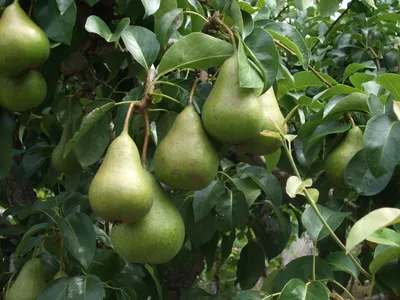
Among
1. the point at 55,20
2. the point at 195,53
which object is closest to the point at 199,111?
the point at 195,53

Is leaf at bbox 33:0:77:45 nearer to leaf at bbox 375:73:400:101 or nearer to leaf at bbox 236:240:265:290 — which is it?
leaf at bbox 375:73:400:101

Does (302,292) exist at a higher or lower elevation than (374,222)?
lower

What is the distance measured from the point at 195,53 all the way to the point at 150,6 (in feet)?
0.53

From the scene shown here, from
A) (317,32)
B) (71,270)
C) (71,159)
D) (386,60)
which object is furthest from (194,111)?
(317,32)

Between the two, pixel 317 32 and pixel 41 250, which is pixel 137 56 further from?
pixel 317 32

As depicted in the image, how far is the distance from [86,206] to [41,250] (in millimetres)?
290

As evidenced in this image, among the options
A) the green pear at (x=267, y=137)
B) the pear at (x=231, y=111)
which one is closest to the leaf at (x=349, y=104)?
the green pear at (x=267, y=137)

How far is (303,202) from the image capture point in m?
1.88

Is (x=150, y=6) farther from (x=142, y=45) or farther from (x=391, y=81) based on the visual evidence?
(x=391, y=81)

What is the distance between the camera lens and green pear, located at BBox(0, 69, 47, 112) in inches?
44.3

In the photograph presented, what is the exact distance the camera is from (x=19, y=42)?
103 centimetres

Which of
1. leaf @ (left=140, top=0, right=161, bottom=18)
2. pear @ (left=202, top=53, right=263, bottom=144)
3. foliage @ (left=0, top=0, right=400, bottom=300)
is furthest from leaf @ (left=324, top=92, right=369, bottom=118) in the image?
leaf @ (left=140, top=0, right=161, bottom=18)

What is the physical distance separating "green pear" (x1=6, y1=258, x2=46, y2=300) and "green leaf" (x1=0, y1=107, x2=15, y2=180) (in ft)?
0.76

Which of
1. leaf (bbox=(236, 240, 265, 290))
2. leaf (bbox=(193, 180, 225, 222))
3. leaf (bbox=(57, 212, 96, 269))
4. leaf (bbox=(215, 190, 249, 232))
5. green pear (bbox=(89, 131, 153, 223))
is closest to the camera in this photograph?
green pear (bbox=(89, 131, 153, 223))
